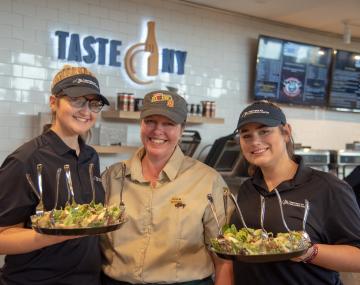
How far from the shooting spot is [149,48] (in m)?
4.11

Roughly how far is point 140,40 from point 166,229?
9.31 ft

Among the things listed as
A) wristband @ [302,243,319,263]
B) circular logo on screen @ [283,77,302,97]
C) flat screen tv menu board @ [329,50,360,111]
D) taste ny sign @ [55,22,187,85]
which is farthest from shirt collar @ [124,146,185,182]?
flat screen tv menu board @ [329,50,360,111]

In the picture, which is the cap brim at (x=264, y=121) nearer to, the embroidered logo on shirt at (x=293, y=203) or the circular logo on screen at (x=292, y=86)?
the embroidered logo on shirt at (x=293, y=203)

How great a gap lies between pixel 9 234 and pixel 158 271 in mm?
537

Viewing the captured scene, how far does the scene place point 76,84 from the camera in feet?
5.41

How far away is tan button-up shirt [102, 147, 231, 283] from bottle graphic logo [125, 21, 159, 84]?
2.48 m

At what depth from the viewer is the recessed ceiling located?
4.38 metres

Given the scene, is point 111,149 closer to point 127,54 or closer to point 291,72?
point 127,54

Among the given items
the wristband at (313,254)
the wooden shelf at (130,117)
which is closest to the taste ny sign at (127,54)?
the wooden shelf at (130,117)

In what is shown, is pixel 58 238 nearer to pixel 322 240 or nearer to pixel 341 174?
pixel 322 240

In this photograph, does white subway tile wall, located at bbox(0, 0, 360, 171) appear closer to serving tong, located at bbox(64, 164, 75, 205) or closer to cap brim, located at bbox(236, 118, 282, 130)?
serving tong, located at bbox(64, 164, 75, 205)

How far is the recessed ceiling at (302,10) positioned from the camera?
4.38m

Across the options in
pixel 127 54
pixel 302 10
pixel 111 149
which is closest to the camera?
pixel 111 149

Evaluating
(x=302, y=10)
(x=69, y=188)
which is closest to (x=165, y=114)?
(x=69, y=188)
